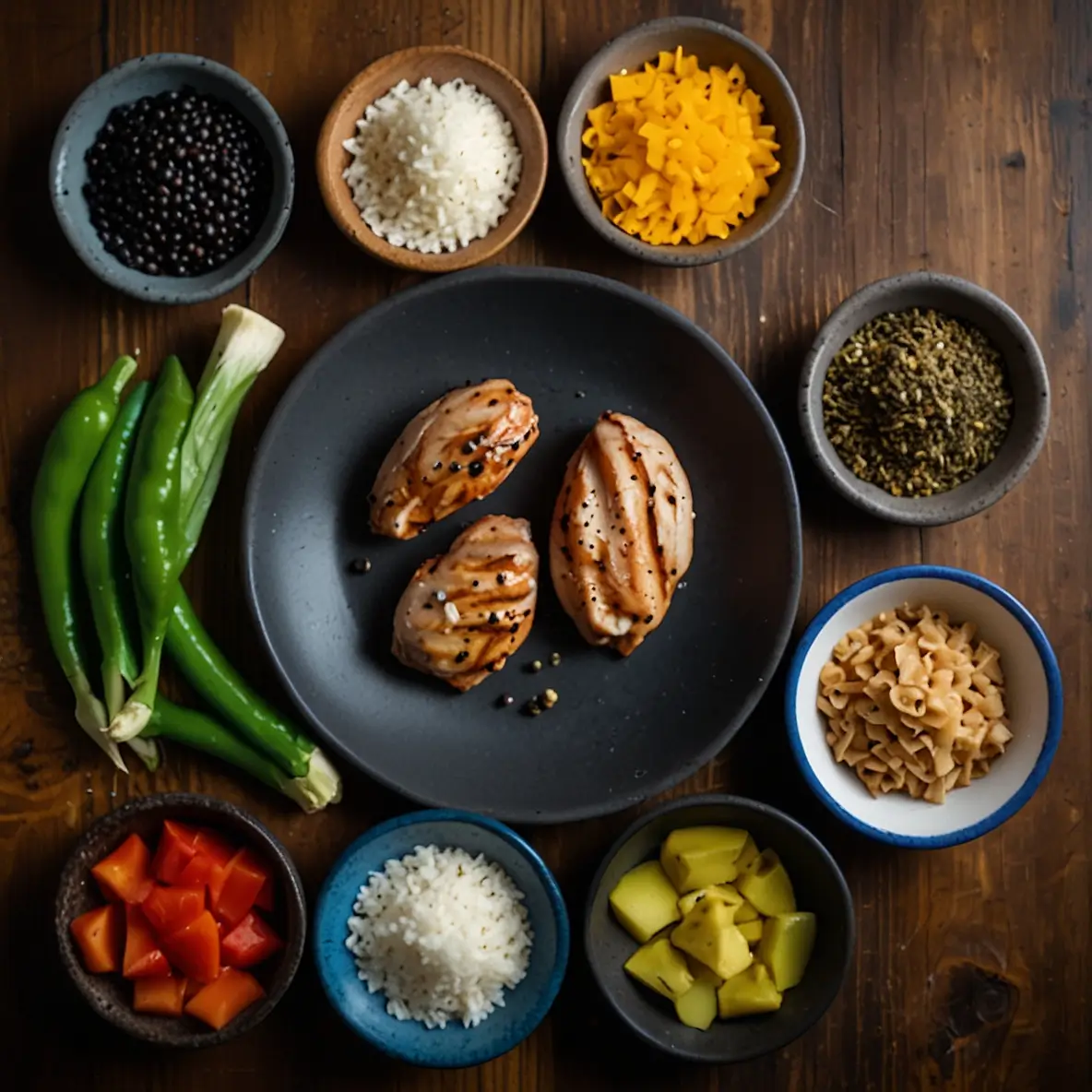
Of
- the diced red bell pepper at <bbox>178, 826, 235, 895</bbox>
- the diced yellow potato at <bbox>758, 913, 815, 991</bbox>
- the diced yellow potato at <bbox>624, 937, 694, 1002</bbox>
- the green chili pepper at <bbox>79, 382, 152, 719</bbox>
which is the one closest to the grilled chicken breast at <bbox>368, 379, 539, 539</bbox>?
the green chili pepper at <bbox>79, 382, 152, 719</bbox>

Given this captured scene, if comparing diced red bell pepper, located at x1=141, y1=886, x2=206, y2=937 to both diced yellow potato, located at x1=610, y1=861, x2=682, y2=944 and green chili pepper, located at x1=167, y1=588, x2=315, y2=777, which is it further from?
diced yellow potato, located at x1=610, y1=861, x2=682, y2=944

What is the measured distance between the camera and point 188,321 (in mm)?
2912

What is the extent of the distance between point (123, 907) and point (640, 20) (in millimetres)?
2502

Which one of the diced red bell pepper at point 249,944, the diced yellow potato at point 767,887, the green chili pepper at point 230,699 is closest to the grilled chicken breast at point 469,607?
the green chili pepper at point 230,699

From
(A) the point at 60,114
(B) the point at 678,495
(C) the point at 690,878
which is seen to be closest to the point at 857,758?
(C) the point at 690,878

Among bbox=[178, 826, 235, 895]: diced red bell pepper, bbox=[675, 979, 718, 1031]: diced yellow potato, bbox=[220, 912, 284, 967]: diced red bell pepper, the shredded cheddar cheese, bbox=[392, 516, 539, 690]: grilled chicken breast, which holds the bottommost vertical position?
bbox=[675, 979, 718, 1031]: diced yellow potato

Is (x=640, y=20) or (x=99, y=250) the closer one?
(x=99, y=250)

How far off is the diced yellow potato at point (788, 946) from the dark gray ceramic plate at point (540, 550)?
0.44 meters

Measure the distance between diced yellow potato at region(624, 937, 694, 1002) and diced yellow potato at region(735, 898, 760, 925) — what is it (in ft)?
0.55

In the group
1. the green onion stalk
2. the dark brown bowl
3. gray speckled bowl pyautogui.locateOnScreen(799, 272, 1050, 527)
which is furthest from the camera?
gray speckled bowl pyautogui.locateOnScreen(799, 272, 1050, 527)

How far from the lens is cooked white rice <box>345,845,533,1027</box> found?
2660mm

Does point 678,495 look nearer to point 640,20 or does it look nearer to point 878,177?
point 878,177

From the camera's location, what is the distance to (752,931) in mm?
2877

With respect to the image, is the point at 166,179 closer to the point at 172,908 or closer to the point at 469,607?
the point at 469,607
